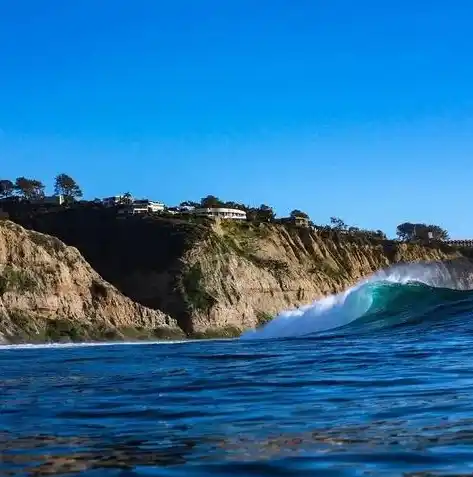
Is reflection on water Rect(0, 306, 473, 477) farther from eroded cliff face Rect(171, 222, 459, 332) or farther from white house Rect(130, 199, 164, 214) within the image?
white house Rect(130, 199, 164, 214)

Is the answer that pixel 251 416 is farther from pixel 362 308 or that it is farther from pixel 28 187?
pixel 28 187

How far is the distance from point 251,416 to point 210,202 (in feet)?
500

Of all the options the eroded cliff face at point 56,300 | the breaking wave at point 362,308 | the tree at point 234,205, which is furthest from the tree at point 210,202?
the breaking wave at point 362,308

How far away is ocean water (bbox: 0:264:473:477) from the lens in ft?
21.9

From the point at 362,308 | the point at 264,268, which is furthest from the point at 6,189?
the point at 362,308

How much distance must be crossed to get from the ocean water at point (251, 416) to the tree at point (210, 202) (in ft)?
457

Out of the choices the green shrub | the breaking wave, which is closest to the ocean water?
the breaking wave

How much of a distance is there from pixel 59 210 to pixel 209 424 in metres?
102

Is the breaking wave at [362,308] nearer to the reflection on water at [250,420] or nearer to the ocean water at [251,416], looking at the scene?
the ocean water at [251,416]

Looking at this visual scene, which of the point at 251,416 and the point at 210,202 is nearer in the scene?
the point at 251,416

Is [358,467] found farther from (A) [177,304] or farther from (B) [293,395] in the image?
(A) [177,304]

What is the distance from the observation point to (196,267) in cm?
9144

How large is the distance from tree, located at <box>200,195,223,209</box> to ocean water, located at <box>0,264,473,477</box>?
139 metres

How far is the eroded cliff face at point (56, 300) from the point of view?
63.3 metres
